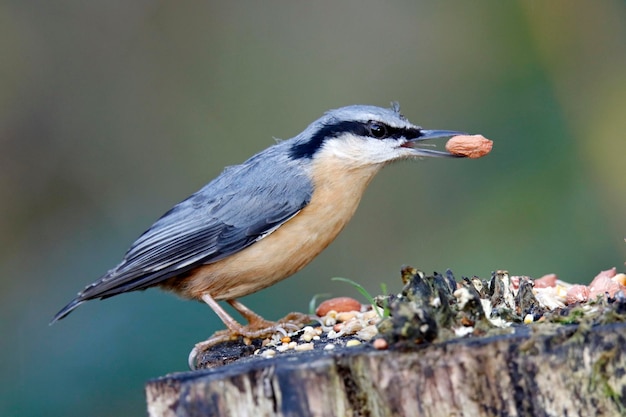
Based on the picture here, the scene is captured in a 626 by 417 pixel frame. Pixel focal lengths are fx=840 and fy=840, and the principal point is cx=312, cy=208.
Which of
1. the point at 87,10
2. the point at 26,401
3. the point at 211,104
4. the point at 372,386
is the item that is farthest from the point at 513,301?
the point at 87,10

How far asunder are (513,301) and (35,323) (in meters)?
3.29

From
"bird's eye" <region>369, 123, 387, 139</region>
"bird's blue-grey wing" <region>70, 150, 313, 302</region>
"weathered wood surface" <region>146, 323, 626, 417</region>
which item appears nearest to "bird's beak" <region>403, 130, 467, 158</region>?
"bird's eye" <region>369, 123, 387, 139</region>

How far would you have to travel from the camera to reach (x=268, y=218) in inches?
144

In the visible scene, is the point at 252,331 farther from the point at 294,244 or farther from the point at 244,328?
the point at 294,244

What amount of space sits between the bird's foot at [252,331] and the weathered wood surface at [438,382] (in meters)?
1.17

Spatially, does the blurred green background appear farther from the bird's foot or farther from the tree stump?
the tree stump

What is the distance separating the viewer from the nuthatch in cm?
365

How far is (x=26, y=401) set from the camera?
4582mm

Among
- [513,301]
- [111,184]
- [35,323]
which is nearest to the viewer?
[513,301]

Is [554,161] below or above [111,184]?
below

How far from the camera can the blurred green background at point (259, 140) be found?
187 inches

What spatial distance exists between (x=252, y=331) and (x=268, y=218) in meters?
0.49

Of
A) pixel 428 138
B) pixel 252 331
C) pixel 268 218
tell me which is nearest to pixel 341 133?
pixel 428 138

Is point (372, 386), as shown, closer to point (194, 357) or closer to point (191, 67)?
point (194, 357)
